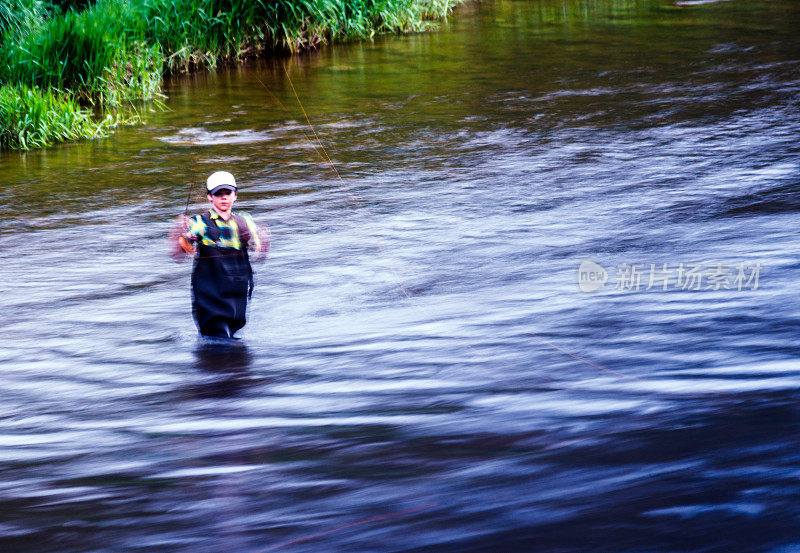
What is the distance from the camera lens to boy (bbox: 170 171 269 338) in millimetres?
5250

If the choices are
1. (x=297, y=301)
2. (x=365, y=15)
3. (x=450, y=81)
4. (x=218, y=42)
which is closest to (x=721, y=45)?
(x=450, y=81)

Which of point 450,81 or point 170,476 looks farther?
point 450,81

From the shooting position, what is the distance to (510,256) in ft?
23.3

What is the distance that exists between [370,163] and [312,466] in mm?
6320

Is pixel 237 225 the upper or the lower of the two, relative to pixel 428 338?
upper

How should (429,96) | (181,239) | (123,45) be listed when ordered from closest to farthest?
(181,239)
(429,96)
(123,45)

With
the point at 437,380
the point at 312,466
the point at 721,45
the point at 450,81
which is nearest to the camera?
the point at 312,466

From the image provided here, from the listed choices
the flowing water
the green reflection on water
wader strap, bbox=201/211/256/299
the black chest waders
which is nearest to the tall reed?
the green reflection on water

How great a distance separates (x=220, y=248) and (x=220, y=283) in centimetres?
21

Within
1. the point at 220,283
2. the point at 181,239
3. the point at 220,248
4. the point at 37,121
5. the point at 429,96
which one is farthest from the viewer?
the point at 429,96

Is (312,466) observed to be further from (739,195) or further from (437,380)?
(739,195)

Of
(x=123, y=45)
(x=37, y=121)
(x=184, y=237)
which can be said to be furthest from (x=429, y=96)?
(x=184, y=237)

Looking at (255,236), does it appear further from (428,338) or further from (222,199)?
(428,338)

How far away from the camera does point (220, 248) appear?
536 centimetres
